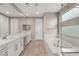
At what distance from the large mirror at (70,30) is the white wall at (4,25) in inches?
56.7

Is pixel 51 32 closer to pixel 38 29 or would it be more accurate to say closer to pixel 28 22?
pixel 38 29

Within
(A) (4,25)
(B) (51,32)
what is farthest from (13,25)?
(B) (51,32)

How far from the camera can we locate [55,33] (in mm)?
2611

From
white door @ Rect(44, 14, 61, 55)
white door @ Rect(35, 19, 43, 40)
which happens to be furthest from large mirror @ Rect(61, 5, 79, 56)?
white door @ Rect(35, 19, 43, 40)

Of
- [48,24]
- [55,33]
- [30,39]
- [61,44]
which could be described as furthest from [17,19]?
[61,44]

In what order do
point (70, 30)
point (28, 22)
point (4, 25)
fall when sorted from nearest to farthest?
point (70, 30) < point (4, 25) < point (28, 22)

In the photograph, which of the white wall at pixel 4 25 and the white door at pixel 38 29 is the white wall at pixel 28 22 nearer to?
the white door at pixel 38 29

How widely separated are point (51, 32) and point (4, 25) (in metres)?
1.25

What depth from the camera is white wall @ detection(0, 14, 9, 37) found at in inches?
97.7

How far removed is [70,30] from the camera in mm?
2449

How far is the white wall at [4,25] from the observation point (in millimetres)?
2482

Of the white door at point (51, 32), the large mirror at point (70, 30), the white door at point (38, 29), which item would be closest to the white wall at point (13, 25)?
the white door at point (38, 29)

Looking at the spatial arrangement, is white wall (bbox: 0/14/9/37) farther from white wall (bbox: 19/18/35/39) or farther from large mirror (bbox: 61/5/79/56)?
large mirror (bbox: 61/5/79/56)

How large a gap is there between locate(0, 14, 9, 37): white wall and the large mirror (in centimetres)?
144
